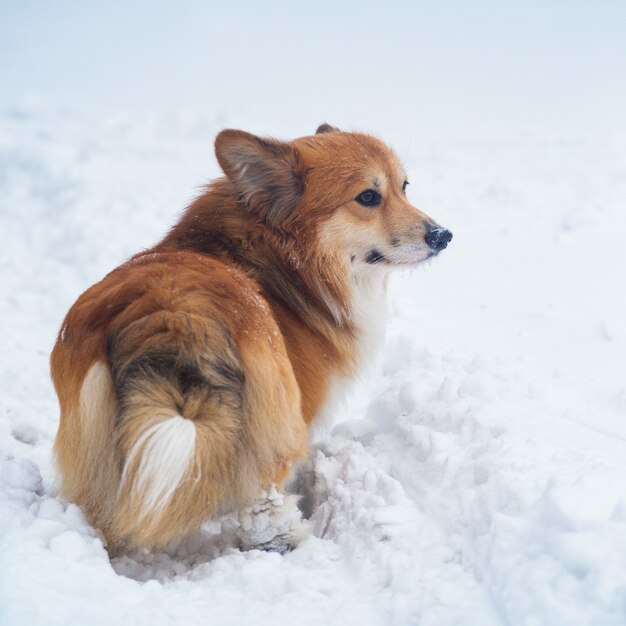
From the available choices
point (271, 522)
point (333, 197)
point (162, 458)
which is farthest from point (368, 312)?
point (162, 458)

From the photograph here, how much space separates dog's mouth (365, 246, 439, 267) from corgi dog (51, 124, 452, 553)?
14 millimetres

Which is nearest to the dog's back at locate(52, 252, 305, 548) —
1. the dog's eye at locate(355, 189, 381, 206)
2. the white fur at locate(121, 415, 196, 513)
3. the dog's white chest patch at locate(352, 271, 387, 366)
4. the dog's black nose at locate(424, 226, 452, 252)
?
the white fur at locate(121, 415, 196, 513)

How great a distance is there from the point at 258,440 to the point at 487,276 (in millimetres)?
4167

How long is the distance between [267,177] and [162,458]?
59.1 inches

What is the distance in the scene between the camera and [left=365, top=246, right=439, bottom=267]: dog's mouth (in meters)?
3.12

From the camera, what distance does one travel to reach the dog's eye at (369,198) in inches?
121

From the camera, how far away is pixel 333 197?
299 cm

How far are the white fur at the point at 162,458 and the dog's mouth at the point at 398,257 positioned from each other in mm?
1487

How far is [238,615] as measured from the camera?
189 centimetres

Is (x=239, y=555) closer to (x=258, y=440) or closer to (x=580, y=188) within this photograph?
(x=258, y=440)

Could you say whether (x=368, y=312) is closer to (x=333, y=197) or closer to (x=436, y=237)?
(x=436, y=237)

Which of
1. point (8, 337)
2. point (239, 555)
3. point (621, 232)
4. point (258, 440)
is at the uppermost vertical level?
point (621, 232)

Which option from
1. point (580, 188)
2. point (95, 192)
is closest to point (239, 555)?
point (95, 192)

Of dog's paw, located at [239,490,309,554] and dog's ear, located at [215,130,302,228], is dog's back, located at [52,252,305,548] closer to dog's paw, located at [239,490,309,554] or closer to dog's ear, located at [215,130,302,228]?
dog's paw, located at [239,490,309,554]
